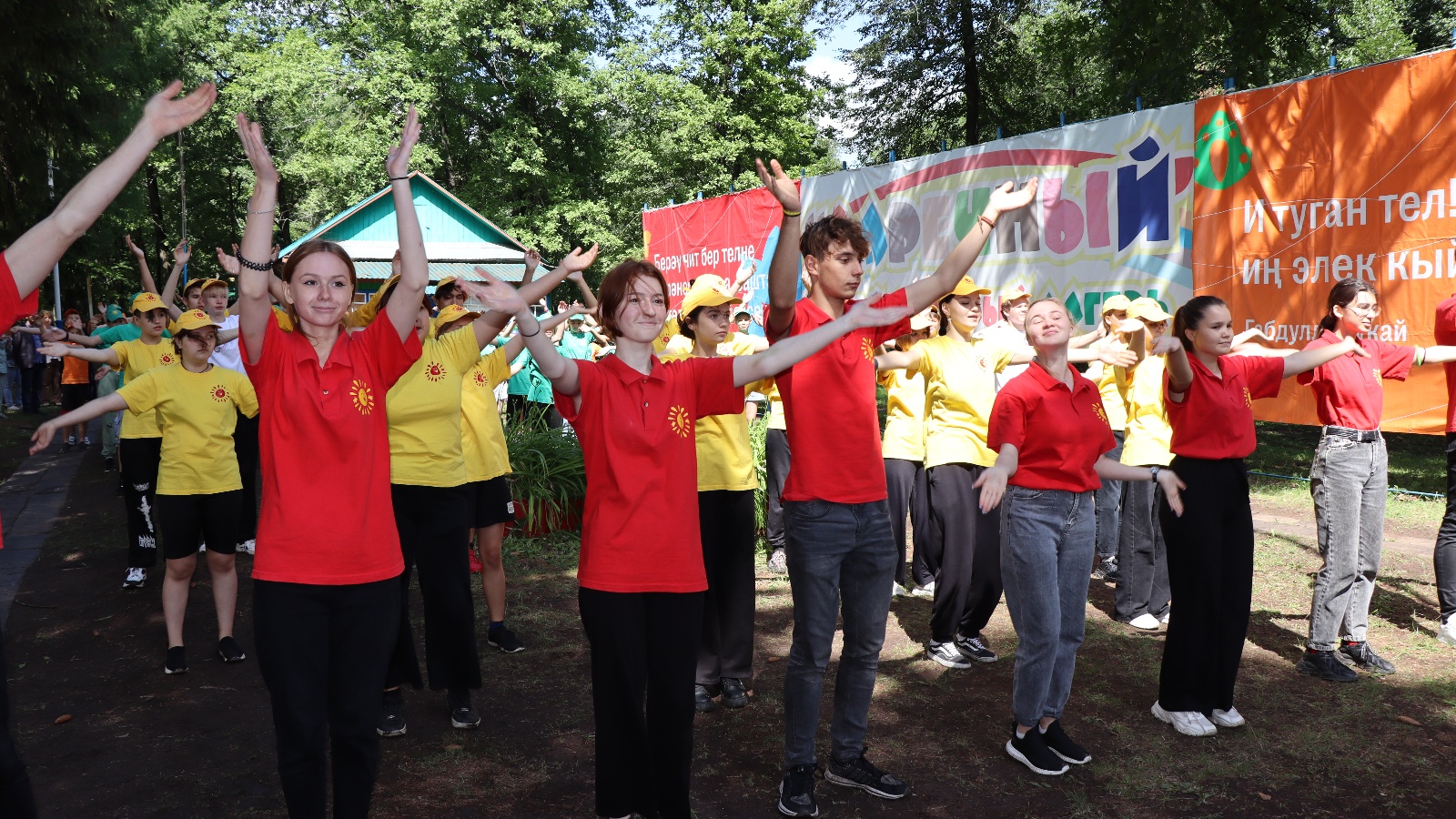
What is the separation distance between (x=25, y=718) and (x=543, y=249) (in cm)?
3131

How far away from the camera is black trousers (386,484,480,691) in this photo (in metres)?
4.82

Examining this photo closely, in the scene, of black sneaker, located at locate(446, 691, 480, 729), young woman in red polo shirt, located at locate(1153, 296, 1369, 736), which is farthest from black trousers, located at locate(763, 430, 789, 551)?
young woman in red polo shirt, located at locate(1153, 296, 1369, 736)

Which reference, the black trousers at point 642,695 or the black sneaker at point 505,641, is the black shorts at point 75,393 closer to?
the black sneaker at point 505,641

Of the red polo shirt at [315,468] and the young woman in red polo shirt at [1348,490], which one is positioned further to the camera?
Result: the young woman in red polo shirt at [1348,490]

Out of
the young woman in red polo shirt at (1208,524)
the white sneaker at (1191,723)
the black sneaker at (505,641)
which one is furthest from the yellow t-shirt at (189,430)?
the white sneaker at (1191,723)

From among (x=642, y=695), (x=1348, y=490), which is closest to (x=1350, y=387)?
(x=1348, y=490)

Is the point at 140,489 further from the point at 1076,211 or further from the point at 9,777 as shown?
the point at 1076,211

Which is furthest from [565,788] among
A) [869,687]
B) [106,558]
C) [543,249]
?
[543,249]

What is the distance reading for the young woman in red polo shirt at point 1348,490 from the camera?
5418 mm

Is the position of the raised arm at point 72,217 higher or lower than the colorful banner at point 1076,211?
lower

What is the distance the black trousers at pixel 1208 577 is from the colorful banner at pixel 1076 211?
13.8 ft

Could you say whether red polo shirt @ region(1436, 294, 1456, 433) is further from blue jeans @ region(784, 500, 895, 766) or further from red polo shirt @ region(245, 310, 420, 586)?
red polo shirt @ region(245, 310, 420, 586)

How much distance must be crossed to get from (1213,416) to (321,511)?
3.67m

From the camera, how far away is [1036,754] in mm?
4398
